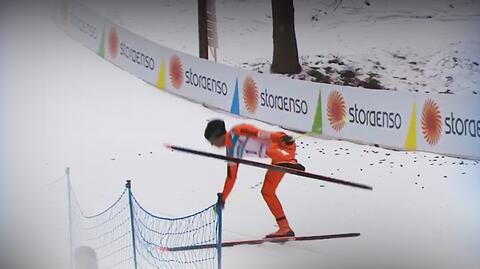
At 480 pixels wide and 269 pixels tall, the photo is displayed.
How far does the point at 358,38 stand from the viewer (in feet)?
10.8

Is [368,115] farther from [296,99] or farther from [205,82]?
[205,82]

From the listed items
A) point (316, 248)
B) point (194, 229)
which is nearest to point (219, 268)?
point (194, 229)

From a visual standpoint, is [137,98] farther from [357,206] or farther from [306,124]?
[357,206]

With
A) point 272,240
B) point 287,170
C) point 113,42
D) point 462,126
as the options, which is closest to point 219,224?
point 272,240

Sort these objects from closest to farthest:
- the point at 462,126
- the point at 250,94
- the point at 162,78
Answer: the point at 462,126
the point at 250,94
the point at 162,78

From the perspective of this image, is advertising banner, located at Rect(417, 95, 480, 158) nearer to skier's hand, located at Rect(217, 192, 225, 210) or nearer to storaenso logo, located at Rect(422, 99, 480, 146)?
storaenso logo, located at Rect(422, 99, 480, 146)

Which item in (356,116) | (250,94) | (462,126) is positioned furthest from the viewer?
(250,94)

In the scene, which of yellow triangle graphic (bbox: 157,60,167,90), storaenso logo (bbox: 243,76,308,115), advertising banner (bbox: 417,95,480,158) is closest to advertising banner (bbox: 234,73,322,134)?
storaenso logo (bbox: 243,76,308,115)

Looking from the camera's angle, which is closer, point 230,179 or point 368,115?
point 368,115

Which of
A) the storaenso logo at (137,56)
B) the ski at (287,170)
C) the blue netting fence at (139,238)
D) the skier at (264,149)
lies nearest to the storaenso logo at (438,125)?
the ski at (287,170)

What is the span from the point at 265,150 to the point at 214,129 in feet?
0.84

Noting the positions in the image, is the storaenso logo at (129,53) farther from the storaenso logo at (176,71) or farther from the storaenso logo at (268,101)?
the storaenso logo at (268,101)

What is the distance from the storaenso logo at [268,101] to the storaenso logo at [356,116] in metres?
0.13

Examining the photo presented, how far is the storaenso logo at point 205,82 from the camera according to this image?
341cm
